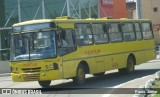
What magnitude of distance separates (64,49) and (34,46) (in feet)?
3.71

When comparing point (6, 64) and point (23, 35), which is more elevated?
point (23, 35)

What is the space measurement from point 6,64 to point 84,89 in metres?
18.0

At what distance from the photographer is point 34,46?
17344 millimetres

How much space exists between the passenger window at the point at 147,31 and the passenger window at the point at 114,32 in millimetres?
2989

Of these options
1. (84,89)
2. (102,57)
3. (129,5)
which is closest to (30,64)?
(84,89)

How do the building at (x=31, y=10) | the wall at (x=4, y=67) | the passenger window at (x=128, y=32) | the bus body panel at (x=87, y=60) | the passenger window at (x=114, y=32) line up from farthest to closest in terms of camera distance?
the building at (x=31, y=10) → the wall at (x=4, y=67) → the passenger window at (x=128, y=32) → the passenger window at (x=114, y=32) → the bus body panel at (x=87, y=60)

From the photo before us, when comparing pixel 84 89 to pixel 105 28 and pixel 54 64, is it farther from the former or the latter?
pixel 105 28

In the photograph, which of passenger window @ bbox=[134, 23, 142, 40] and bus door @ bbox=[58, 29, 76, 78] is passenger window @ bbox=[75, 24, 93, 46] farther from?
passenger window @ bbox=[134, 23, 142, 40]

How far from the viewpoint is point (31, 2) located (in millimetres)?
39156

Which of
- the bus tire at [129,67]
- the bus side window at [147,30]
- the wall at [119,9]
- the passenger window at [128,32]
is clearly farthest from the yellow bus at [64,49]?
the wall at [119,9]

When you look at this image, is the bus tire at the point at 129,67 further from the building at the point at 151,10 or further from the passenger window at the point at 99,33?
the building at the point at 151,10

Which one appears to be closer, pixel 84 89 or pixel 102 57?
pixel 84 89

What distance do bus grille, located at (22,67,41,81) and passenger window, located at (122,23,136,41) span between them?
691 centimetres

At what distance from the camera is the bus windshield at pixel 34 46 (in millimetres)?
17062
